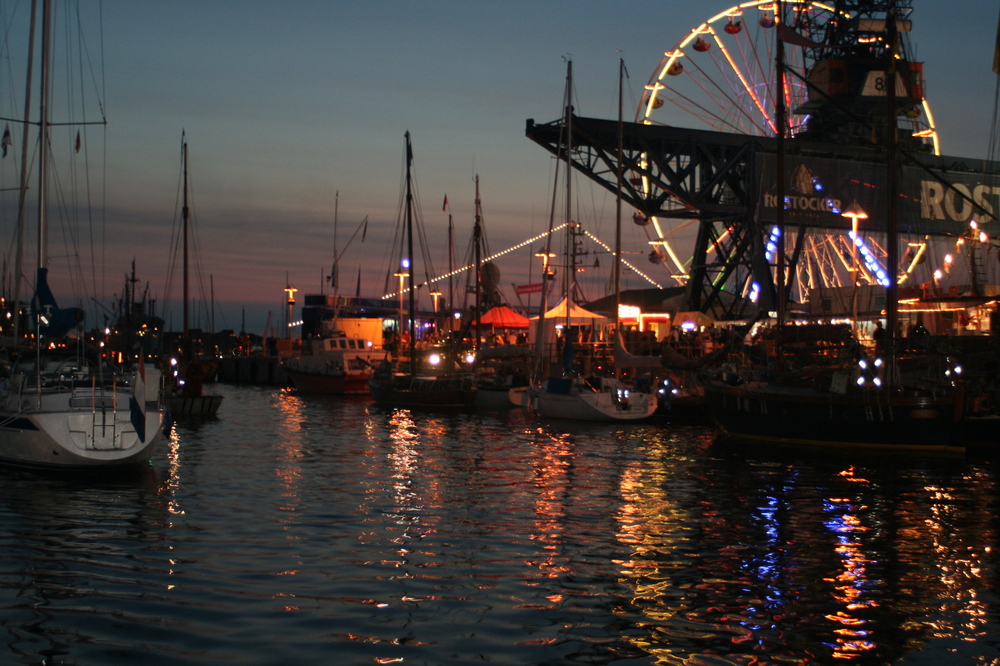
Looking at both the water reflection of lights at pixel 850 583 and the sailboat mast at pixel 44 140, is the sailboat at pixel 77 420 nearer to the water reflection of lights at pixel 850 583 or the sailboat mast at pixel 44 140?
the sailboat mast at pixel 44 140

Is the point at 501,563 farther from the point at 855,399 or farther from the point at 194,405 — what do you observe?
the point at 194,405

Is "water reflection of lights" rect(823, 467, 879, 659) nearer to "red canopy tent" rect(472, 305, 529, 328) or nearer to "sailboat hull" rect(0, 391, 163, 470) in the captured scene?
"sailboat hull" rect(0, 391, 163, 470)

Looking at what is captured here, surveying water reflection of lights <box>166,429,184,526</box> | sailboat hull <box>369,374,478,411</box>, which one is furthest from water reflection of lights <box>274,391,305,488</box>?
sailboat hull <box>369,374,478,411</box>

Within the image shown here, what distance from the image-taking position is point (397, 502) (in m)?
21.9

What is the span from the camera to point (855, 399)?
106ft

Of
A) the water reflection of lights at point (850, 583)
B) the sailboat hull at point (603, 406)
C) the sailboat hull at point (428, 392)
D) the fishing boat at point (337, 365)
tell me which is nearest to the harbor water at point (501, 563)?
the water reflection of lights at point (850, 583)

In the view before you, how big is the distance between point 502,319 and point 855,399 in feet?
143

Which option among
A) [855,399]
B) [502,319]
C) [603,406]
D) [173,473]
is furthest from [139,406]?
[502,319]

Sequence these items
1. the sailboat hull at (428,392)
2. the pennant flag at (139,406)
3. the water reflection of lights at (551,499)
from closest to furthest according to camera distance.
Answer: the water reflection of lights at (551,499) < the pennant flag at (139,406) < the sailboat hull at (428,392)

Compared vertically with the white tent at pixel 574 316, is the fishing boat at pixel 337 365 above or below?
below

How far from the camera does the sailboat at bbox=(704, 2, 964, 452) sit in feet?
102

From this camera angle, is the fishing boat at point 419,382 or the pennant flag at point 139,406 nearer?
the pennant flag at point 139,406

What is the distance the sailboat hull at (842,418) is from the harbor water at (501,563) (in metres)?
1.74

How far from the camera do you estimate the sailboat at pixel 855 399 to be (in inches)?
1228
